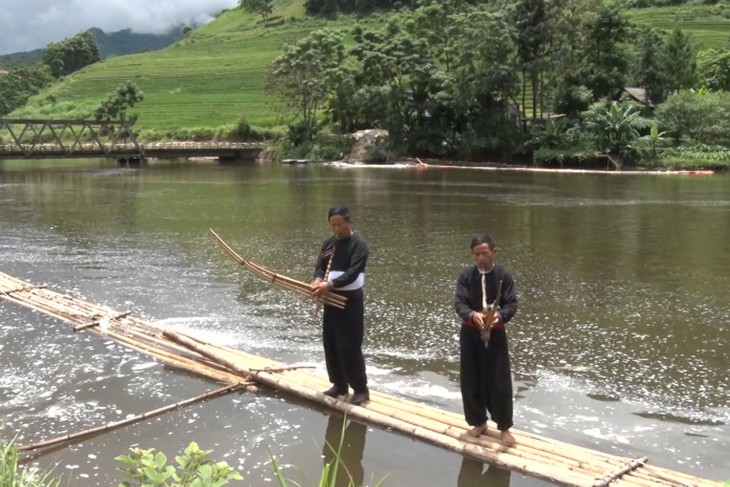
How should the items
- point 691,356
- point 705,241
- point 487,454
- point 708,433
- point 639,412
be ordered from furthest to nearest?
point 705,241 < point 691,356 < point 639,412 < point 708,433 < point 487,454

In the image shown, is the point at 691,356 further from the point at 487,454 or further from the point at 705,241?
the point at 705,241

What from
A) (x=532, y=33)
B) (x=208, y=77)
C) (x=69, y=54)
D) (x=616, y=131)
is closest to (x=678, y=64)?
(x=532, y=33)

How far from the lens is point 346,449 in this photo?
5793mm

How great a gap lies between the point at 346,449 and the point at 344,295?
52.4 inches

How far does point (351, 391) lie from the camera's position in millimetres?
6816

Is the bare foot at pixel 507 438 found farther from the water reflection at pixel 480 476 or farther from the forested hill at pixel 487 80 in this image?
the forested hill at pixel 487 80

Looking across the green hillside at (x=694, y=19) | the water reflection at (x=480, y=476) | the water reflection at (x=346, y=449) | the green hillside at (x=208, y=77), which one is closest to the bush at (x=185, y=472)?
the water reflection at (x=346, y=449)

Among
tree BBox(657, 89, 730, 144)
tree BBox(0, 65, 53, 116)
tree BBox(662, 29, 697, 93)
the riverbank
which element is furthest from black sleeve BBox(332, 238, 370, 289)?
tree BBox(0, 65, 53, 116)

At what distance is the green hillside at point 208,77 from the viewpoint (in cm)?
7825

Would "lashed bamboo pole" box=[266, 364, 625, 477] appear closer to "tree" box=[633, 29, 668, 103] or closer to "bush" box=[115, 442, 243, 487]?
"bush" box=[115, 442, 243, 487]

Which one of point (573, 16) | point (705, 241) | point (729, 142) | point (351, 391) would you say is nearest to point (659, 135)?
point (729, 142)

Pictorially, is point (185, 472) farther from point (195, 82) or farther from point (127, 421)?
point (195, 82)

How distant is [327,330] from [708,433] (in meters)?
3.53

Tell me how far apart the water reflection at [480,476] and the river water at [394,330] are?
0.05 ft
